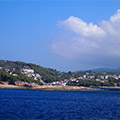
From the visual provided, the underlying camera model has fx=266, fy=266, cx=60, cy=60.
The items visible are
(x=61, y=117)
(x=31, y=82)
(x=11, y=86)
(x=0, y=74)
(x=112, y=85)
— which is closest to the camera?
(x=61, y=117)

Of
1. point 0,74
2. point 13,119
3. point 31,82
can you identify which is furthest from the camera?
point 31,82

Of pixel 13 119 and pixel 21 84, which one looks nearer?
pixel 13 119

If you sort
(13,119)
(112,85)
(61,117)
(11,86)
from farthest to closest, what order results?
(112,85), (11,86), (61,117), (13,119)

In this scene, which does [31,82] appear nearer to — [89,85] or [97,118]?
[89,85]

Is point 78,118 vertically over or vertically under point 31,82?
under

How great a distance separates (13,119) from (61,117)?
5870mm

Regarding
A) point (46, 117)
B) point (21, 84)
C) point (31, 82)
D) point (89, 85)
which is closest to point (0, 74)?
point (21, 84)

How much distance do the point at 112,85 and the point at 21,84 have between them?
226 ft

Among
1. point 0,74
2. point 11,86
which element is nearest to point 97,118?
point 11,86

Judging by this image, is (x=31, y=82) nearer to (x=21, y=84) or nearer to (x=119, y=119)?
(x=21, y=84)

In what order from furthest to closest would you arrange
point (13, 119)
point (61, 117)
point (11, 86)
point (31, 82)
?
point (31, 82) < point (11, 86) < point (61, 117) < point (13, 119)

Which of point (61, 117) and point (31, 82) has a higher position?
point (31, 82)

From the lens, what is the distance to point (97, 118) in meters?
31.9

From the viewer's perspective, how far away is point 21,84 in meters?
162
